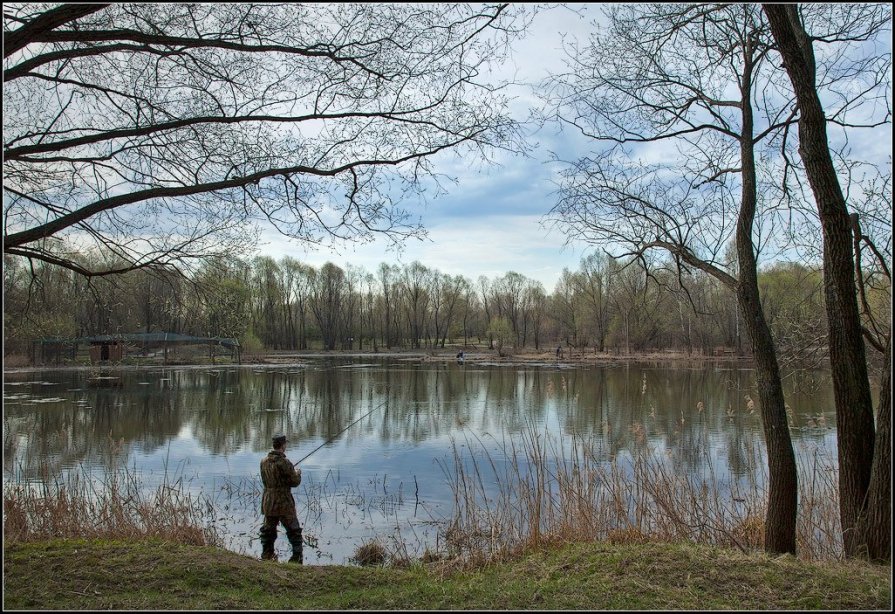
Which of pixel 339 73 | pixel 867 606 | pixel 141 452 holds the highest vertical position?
pixel 339 73

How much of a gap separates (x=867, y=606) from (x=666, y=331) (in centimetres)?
5941

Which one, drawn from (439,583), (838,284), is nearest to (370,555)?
(439,583)

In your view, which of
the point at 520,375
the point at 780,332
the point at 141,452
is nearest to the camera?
the point at 780,332

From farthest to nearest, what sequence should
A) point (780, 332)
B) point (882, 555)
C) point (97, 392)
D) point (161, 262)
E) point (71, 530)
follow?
1. point (97, 392)
2. point (780, 332)
3. point (71, 530)
4. point (161, 262)
5. point (882, 555)

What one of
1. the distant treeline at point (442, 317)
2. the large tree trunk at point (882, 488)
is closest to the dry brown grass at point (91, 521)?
the large tree trunk at point (882, 488)

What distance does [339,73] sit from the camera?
6.56 meters

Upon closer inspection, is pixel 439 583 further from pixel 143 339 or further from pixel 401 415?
pixel 143 339

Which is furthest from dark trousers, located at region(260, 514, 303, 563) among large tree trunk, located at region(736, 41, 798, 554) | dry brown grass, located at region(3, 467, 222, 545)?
large tree trunk, located at region(736, 41, 798, 554)

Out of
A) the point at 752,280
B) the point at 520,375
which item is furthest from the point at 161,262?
the point at 520,375

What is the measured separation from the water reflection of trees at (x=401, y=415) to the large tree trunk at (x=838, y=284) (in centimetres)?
334

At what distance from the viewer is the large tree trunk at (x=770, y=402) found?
6098mm

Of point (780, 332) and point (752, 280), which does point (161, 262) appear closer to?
point (752, 280)

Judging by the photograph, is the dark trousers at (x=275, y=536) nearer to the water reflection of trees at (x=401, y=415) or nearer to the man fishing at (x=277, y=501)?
the man fishing at (x=277, y=501)

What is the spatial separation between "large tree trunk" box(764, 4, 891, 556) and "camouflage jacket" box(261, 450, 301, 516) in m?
5.72
